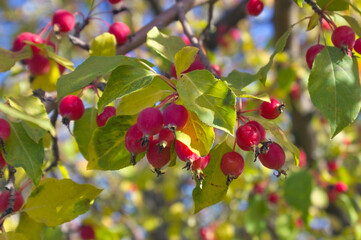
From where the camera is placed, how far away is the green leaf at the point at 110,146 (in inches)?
47.5

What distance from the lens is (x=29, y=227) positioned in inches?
56.2

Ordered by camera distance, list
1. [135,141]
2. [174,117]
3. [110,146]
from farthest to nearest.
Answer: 1. [110,146]
2. [135,141]
3. [174,117]

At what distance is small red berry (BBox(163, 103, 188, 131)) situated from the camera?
0.94 metres

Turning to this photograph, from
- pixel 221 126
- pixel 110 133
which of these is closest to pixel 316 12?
pixel 221 126

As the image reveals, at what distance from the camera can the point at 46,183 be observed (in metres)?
1.31

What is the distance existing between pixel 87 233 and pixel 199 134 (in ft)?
6.47

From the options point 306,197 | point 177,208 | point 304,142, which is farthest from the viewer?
point 177,208

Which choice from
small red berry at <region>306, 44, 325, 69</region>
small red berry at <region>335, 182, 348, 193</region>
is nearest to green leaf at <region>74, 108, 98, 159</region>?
small red berry at <region>306, 44, 325, 69</region>

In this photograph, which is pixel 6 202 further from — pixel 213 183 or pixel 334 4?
pixel 334 4

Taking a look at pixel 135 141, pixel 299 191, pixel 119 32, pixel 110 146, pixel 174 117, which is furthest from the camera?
pixel 299 191

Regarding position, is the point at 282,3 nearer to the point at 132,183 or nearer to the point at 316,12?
the point at 316,12

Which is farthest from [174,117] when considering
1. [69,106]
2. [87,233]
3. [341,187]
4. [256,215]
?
[341,187]

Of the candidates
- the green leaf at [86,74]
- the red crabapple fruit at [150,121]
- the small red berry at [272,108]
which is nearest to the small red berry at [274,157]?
the small red berry at [272,108]

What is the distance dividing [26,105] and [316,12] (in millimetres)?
1041
